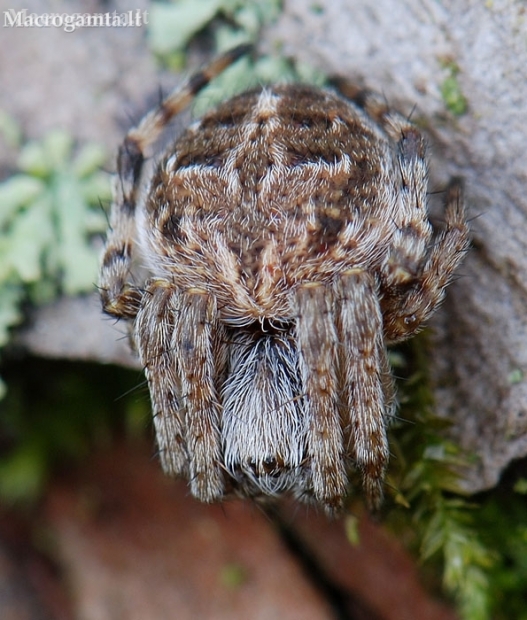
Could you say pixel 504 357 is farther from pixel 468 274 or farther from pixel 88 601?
pixel 88 601

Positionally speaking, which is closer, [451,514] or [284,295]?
[284,295]

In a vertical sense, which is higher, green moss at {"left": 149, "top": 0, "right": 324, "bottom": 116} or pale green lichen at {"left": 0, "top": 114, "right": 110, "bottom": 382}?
green moss at {"left": 149, "top": 0, "right": 324, "bottom": 116}

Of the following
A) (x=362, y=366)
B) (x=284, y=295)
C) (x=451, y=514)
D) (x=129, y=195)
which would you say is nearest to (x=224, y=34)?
(x=129, y=195)

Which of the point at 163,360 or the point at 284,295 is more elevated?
the point at 284,295

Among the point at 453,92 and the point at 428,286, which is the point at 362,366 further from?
the point at 453,92

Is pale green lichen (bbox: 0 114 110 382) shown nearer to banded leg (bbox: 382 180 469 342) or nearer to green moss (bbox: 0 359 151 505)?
green moss (bbox: 0 359 151 505)

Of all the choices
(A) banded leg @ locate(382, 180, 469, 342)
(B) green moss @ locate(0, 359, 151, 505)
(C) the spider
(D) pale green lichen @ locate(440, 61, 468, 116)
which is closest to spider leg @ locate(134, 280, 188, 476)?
(C) the spider

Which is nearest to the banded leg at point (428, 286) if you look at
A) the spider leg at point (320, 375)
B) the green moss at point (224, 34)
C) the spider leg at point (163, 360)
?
the spider leg at point (320, 375)
